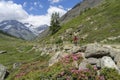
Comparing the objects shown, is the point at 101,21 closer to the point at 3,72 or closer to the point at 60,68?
the point at 3,72

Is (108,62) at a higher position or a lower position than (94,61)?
lower

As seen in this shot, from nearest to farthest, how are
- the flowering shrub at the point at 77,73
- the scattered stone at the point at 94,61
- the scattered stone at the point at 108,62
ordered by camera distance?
the flowering shrub at the point at 77,73, the scattered stone at the point at 108,62, the scattered stone at the point at 94,61

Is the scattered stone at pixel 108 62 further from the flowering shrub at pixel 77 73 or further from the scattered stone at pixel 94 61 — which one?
the flowering shrub at pixel 77 73

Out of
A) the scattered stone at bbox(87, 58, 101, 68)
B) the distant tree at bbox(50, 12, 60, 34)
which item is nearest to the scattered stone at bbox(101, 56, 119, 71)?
the scattered stone at bbox(87, 58, 101, 68)

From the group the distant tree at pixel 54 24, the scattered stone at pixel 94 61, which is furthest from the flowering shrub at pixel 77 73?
the distant tree at pixel 54 24

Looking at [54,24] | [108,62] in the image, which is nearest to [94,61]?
[108,62]

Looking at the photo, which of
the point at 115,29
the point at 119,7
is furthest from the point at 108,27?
the point at 119,7

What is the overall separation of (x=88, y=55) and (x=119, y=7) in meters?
104

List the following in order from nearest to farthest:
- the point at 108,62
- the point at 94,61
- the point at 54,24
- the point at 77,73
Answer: the point at 77,73
the point at 108,62
the point at 94,61
the point at 54,24

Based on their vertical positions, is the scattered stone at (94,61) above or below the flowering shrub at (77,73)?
above

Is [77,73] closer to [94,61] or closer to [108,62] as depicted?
[94,61]

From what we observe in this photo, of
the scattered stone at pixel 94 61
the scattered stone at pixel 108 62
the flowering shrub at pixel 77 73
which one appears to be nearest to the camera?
the flowering shrub at pixel 77 73

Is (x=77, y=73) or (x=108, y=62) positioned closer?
(x=77, y=73)

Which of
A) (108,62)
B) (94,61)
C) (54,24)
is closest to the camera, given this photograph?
(108,62)
